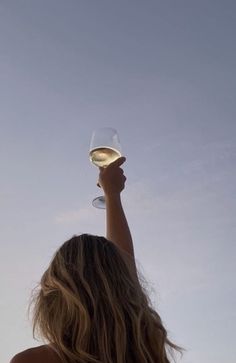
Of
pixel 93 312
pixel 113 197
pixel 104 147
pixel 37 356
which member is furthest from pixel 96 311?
pixel 104 147

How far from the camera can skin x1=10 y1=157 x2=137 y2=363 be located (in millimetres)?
2666

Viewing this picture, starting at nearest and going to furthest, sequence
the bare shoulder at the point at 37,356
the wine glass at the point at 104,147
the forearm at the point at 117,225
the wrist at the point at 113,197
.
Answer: the bare shoulder at the point at 37,356, the forearm at the point at 117,225, the wrist at the point at 113,197, the wine glass at the point at 104,147

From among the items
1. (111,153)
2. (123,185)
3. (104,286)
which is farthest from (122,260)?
(111,153)

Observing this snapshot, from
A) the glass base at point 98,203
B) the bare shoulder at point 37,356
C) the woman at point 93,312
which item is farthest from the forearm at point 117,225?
the glass base at point 98,203

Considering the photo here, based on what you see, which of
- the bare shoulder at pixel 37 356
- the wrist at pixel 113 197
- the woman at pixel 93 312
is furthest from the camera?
the wrist at pixel 113 197

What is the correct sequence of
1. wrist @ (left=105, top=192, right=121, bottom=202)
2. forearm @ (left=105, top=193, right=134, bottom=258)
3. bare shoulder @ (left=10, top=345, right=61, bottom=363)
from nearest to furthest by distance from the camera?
bare shoulder @ (left=10, top=345, right=61, bottom=363)
forearm @ (left=105, top=193, right=134, bottom=258)
wrist @ (left=105, top=192, right=121, bottom=202)

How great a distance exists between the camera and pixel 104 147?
5820 mm

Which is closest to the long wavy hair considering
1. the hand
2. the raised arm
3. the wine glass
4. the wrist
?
the raised arm

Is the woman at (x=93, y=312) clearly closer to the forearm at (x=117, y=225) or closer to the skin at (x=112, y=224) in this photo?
the skin at (x=112, y=224)

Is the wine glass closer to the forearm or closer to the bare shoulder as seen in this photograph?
the forearm

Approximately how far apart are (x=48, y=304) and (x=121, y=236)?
1.20 m

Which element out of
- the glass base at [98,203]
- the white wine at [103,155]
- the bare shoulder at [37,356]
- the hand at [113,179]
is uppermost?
the white wine at [103,155]

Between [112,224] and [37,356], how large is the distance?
1.66 metres

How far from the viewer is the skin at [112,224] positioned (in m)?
2.67
